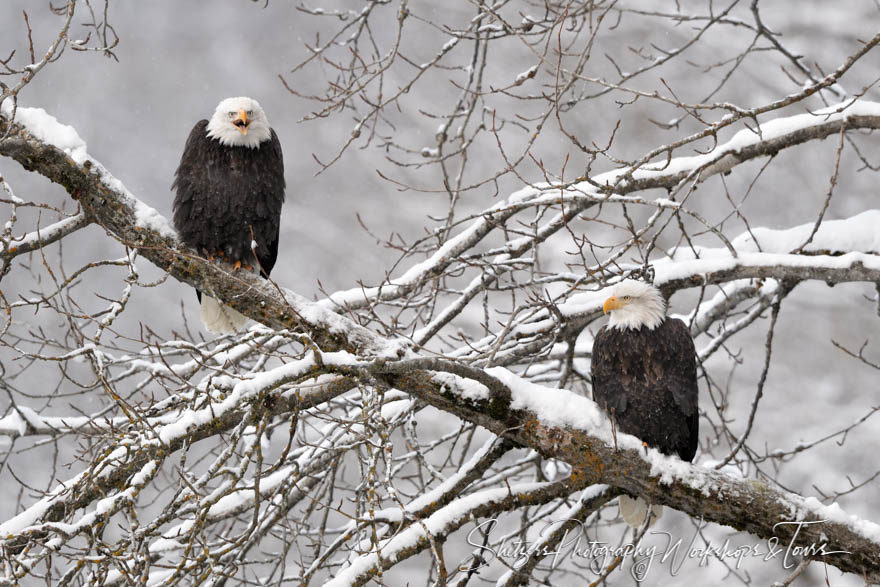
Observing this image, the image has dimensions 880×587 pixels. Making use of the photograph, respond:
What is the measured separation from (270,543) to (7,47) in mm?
8215

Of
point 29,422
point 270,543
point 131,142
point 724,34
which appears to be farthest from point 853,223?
point 131,142

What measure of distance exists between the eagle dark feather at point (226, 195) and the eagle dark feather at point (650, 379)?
1599mm

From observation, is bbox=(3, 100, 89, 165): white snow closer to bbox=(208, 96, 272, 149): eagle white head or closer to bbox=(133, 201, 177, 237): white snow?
bbox=(133, 201, 177, 237): white snow

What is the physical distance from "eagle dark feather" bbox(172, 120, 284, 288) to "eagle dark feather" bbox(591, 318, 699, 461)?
160 centimetres

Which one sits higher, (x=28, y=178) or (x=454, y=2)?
(x=454, y=2)

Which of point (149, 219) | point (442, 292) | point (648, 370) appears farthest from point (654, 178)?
point (442, 292)

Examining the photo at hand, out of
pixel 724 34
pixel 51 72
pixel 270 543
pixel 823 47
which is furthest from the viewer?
pixel 51 72

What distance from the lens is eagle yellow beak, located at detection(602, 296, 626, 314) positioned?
3.67 m

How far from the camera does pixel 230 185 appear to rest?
13.6 ft

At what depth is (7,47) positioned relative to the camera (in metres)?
13.5

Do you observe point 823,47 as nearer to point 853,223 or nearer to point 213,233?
point 853,223

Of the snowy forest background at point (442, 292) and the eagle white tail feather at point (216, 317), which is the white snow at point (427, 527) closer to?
the snowy forest background at point (442, 292)

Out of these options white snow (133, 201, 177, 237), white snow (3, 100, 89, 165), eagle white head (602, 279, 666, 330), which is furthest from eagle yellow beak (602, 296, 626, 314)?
white snow (3, 100, 89, 165)

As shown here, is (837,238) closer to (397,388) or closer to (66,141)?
(397,388)
